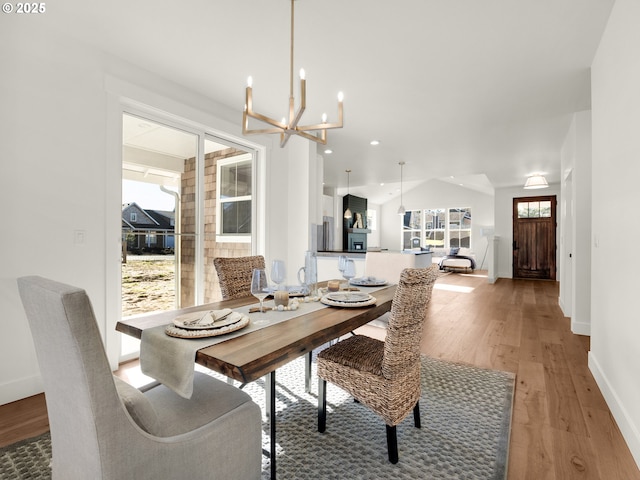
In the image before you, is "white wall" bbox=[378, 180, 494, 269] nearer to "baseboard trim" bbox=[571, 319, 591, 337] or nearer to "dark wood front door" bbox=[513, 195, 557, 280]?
"dark wood front door" bbox=[513, 195, 557, 280]

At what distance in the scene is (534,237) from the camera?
8.55 metres

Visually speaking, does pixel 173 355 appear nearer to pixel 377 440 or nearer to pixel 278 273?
pixel 278 273

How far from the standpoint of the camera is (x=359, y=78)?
2.98 meters

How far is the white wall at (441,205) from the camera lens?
11.2m

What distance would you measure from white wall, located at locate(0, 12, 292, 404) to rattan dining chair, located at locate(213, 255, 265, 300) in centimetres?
105

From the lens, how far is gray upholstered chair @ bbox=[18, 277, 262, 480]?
2.69ft

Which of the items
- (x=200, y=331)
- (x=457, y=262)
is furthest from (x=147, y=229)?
(x=457, y=262)

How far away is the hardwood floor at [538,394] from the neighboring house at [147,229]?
4.18ft

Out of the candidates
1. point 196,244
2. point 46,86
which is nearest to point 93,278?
point 196,244

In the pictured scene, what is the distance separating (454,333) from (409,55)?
283 cm

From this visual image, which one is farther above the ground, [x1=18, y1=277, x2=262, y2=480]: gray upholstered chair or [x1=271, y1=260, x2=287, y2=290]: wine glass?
[x1=271, y1=260, x2=287, y2=290]: wine glass

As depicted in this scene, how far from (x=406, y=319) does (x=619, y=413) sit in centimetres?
153

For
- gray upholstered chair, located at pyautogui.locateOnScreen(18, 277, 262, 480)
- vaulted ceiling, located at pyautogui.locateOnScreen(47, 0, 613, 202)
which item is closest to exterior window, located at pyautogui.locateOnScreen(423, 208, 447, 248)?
vaulted ceiling, located at pyautogui.locateOnScreen(47, 0, 613, 202)

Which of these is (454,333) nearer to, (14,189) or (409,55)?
(409,55)
